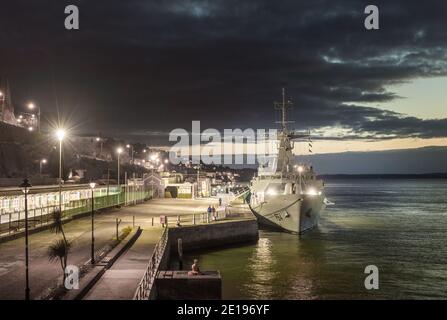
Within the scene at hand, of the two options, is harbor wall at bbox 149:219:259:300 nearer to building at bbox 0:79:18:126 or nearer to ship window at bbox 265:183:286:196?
ship window at bbox 265:183:286:196

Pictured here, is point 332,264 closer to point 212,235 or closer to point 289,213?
point 212,235

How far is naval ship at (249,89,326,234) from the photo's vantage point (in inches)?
2299

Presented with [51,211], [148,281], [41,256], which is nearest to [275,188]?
[51,211]

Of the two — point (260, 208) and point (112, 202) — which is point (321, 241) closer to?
point (260, 208)

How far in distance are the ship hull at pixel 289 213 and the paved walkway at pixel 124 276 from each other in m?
29.7

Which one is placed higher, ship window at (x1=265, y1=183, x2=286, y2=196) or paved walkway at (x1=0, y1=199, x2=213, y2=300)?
ship window at (x1=265, y1=183, x2=286, y2=196)

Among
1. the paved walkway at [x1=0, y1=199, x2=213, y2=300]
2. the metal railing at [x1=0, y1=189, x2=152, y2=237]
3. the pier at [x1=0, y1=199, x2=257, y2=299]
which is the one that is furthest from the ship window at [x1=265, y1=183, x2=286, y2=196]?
the paved walkway at [x1=0, y1=199, x2=213, y2=300]

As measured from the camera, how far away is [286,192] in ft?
210

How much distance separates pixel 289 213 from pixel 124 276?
129ft

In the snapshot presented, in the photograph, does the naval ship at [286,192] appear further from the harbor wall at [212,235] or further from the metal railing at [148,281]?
the metal railing at [148,281]

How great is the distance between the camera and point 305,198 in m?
58.8

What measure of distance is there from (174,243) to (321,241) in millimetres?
19202

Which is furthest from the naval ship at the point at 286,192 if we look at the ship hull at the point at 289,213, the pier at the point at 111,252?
the pier at the point at 111,252
